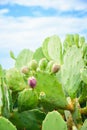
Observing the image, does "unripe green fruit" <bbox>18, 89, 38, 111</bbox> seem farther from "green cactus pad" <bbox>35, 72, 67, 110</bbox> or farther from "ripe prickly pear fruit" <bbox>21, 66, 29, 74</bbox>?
"ripe prickly pear fruit" <bbox>21, 66, 29, 74</bbox>

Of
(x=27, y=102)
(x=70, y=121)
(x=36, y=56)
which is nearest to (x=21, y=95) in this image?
(x=27, y=102)

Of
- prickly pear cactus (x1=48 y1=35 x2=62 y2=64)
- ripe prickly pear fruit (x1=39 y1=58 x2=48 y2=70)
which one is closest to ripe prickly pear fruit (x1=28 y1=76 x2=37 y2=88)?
ripe prickly pear fruit (x1=39 y1=58 x2=48 y2=70)

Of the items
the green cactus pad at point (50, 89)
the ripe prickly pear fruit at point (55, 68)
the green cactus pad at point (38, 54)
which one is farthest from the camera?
the green cactus pad at point (38, 54)

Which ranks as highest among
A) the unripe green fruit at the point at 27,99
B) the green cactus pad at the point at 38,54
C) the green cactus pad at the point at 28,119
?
the green cactus pad at the point at 38,54

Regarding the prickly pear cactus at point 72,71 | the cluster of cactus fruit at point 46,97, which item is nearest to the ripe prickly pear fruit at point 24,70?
the cluster of cactus fruit at point 46,97

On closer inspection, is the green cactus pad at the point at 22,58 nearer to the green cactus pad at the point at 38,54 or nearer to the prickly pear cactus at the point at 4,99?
the green cactus pad at the point at 38,54
